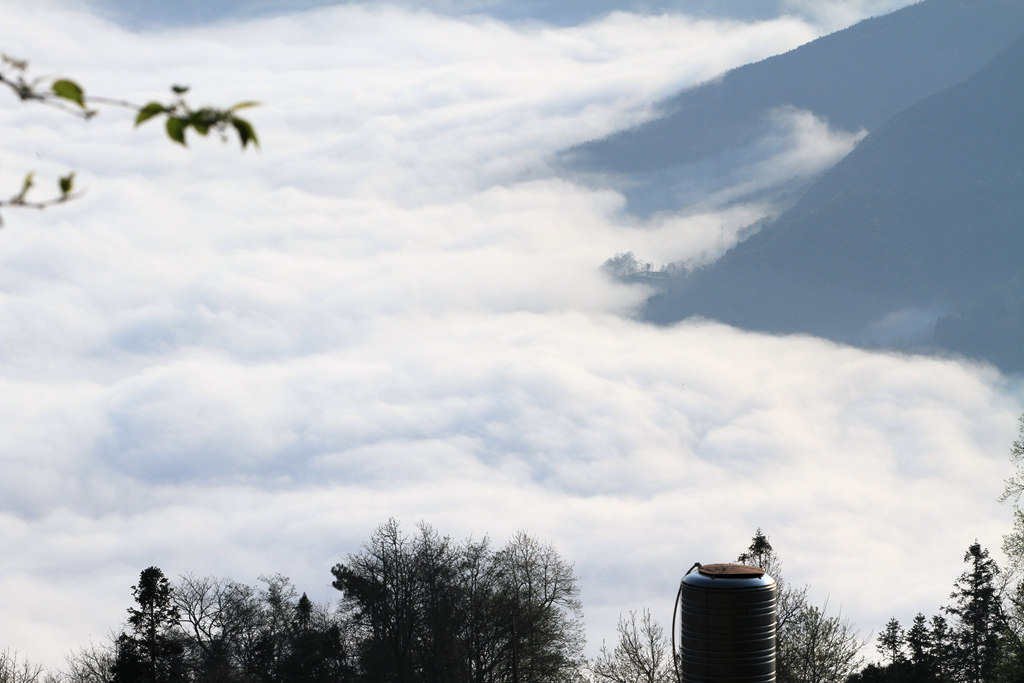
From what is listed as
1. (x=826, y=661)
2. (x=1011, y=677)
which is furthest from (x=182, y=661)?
(x=1011, y=677)

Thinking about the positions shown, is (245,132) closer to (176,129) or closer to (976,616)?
(176,129)

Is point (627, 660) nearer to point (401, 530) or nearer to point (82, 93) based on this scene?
point (401, 530)

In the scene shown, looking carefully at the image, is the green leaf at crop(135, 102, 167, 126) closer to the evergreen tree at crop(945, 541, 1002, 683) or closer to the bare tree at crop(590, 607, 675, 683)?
the bare tree at crop(590, 607, 675, 683)

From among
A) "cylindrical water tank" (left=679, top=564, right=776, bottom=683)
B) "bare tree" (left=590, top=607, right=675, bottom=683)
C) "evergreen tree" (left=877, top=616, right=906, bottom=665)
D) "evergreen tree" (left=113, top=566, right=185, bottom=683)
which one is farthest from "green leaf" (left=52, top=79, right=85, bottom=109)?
"evergreen tree" (left=877, top=616, right=906, bottom=665)

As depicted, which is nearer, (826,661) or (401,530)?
(826,661)

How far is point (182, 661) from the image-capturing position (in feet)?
204

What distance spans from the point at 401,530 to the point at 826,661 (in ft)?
114

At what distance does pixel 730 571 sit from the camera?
16078mm

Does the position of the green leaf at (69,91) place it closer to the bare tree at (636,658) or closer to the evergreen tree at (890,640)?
the bare tree at (636,658)

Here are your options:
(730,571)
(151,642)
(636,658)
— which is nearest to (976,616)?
(636,658)

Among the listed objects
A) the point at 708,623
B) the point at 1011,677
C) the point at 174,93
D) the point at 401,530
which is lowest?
the point at 1011,677

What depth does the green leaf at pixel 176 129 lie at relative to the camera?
4230 mm

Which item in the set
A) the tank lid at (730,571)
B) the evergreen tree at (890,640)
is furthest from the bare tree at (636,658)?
the evergreen tree at (890,640)

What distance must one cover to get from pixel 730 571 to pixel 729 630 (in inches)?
46.3
